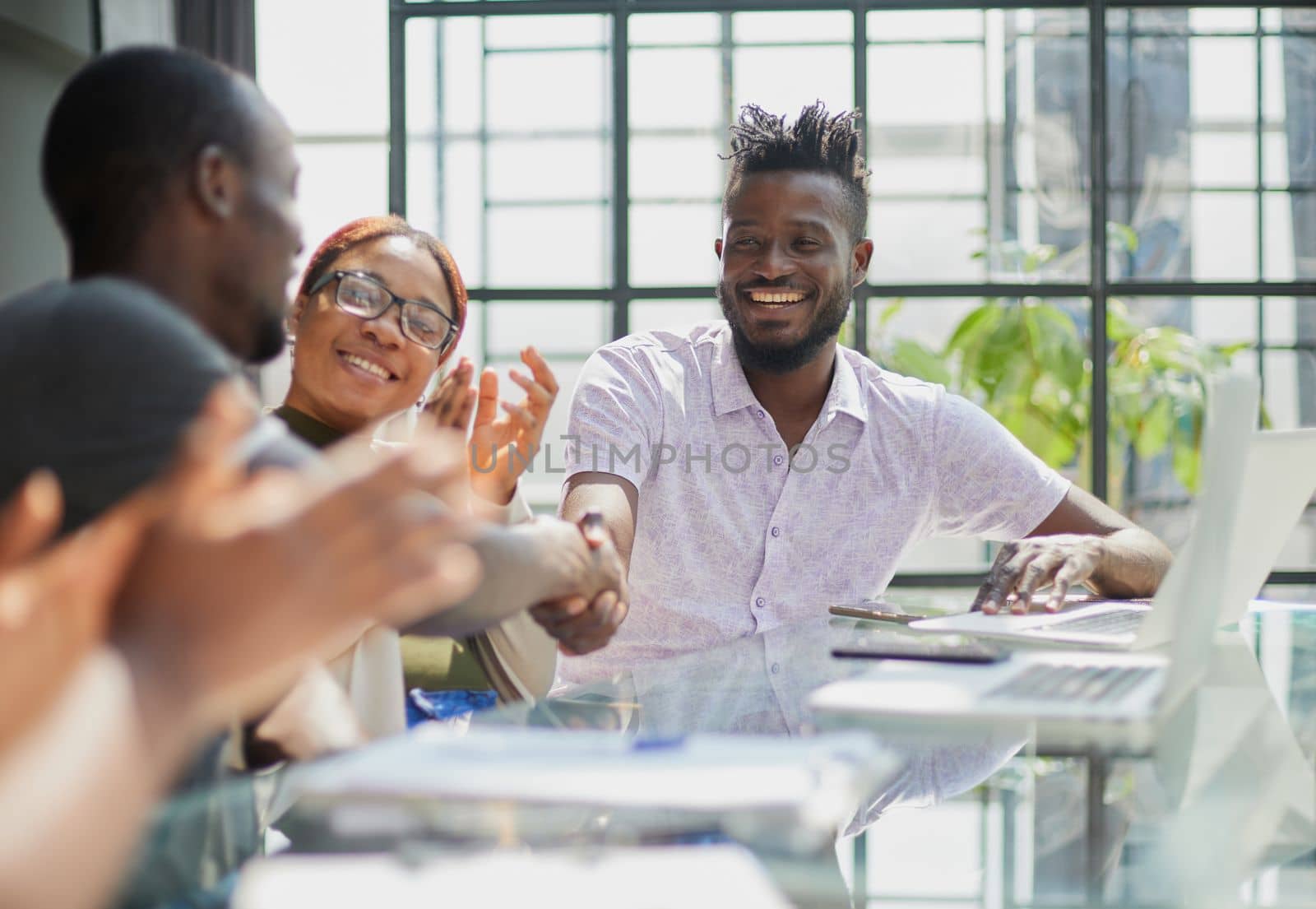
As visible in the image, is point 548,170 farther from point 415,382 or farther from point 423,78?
point 415,382

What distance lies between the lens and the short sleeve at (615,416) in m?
2.21

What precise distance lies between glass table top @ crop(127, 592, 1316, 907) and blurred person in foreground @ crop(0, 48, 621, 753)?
24 centimetres

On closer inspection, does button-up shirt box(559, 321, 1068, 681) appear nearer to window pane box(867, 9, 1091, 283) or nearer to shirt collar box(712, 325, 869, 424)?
shirt collar box(712, 325, 869, 424)

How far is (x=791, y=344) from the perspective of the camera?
8.05ft

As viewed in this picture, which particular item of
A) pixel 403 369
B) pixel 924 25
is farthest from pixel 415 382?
pixel 924 25

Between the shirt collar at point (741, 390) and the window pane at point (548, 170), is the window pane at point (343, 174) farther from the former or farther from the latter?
the shirt collar at point (741, 390)

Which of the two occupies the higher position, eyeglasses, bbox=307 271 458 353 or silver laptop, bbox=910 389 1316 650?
eyeglasses, bbox=307 271 458 353

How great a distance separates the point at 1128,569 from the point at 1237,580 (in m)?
0.32

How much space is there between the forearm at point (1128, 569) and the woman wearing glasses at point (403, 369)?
2.93 feet

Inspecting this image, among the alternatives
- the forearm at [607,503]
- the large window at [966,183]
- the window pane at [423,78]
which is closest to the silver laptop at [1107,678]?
the forearm at [607,503]

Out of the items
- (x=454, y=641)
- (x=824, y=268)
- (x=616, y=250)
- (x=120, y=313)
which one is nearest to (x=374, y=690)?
(x=454, y=641)

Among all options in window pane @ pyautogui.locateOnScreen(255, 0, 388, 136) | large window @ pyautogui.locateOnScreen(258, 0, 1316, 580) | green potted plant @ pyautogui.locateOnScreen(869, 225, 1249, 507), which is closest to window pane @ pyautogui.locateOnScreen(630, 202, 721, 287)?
large window @ pyautogui.locateOnScreen(258, 0, 1316, 580)

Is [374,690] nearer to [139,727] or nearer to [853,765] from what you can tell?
[853,765]

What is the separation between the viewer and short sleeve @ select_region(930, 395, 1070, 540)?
238 centimetres
